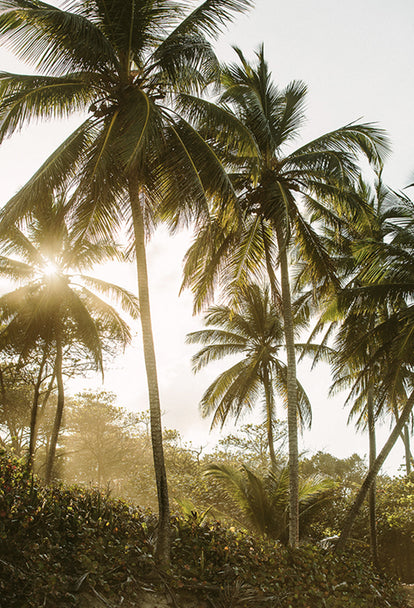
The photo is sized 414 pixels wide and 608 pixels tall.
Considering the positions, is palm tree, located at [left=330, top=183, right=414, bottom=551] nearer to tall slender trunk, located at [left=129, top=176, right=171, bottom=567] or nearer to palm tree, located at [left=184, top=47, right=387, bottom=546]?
palm tree, located at [left=184, top=47, right=387, bottom=546]

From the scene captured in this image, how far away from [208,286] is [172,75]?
4.28 metres

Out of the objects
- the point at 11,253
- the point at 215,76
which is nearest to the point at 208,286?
the point at 215,76

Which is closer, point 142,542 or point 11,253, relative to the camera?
point 142,542

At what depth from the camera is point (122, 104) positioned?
318 inches

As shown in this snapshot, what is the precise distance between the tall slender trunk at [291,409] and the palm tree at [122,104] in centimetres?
344

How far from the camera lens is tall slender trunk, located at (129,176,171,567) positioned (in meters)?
6.83

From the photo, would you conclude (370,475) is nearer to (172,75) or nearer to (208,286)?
(208,286)

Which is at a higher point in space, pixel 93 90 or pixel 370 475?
pixel 93 90

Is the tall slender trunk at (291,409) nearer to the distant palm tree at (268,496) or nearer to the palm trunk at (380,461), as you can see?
the distant palm tree at (268,496)

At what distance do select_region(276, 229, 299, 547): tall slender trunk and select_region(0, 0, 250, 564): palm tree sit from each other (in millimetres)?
3445

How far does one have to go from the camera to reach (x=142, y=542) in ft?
22.7

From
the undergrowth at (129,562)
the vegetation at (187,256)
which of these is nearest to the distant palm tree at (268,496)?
the vegetation at (187,256)

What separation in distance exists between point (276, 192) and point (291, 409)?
4932 millimetres

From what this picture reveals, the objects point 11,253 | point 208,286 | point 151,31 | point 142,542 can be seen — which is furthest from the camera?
point 11,253
